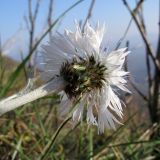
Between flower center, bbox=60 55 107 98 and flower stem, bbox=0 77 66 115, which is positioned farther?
flower center, bbox=60 55 107 98

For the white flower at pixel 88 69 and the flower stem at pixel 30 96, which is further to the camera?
the white flower at pixel 88 69

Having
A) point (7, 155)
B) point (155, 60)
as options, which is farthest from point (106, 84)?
point (155, 60)

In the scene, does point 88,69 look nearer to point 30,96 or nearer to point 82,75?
point 82,75

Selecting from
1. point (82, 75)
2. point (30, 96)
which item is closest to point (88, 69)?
point (82, 75)
